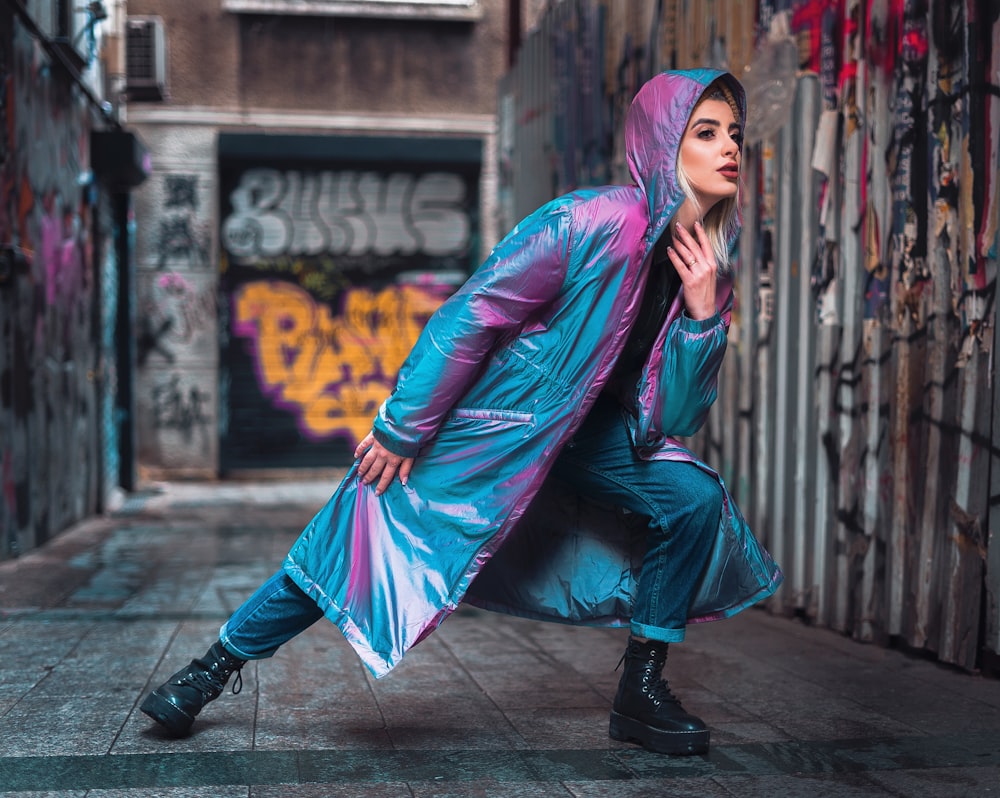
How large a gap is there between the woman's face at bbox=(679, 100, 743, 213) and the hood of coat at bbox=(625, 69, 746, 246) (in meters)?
0.04

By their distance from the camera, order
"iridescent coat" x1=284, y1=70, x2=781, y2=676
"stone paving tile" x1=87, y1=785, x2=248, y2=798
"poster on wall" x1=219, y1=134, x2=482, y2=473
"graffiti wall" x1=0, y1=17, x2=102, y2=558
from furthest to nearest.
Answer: "poster on wall" x1=219, y1=134, x2=482, y2=473 → "graffiti wall" x1=0, y1=17, x2=102, y2=558 → "iridescent coat" x1=284, y1=70, x2=781, y2=676 → "stone paving tile" x1=87, y1=785, x2=248, y2=798

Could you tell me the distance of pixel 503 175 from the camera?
10.2 meters

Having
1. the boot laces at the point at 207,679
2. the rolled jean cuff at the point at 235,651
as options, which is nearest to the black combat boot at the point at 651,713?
the rolled jean cuff at the point at 235,651

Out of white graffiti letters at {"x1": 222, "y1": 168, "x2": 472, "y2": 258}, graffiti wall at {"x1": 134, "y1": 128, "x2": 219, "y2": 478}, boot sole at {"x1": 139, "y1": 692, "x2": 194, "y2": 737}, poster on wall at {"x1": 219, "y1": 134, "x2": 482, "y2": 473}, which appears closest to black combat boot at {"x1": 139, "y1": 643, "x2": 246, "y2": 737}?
boot sole at {"x1": 139, "y1": 692, "x2": 194, "y2": 737}

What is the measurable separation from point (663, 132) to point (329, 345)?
34.3ft

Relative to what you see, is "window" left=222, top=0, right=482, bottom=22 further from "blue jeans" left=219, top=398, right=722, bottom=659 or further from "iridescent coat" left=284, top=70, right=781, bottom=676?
"blue jeans" left=219, top=398, right=722, bottom=659

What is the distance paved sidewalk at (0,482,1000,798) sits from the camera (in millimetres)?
3002

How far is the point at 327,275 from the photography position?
13312mm

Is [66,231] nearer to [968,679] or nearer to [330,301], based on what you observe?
[330,301]

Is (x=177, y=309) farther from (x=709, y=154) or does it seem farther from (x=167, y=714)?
(x=709, y=154)

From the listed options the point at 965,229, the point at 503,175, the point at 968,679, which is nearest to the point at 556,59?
the point at 503,175

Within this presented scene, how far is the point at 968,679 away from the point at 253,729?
7.63 ft

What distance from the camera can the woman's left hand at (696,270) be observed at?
10.4ft

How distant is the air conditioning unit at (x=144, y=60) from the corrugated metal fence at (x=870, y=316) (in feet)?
20.5
